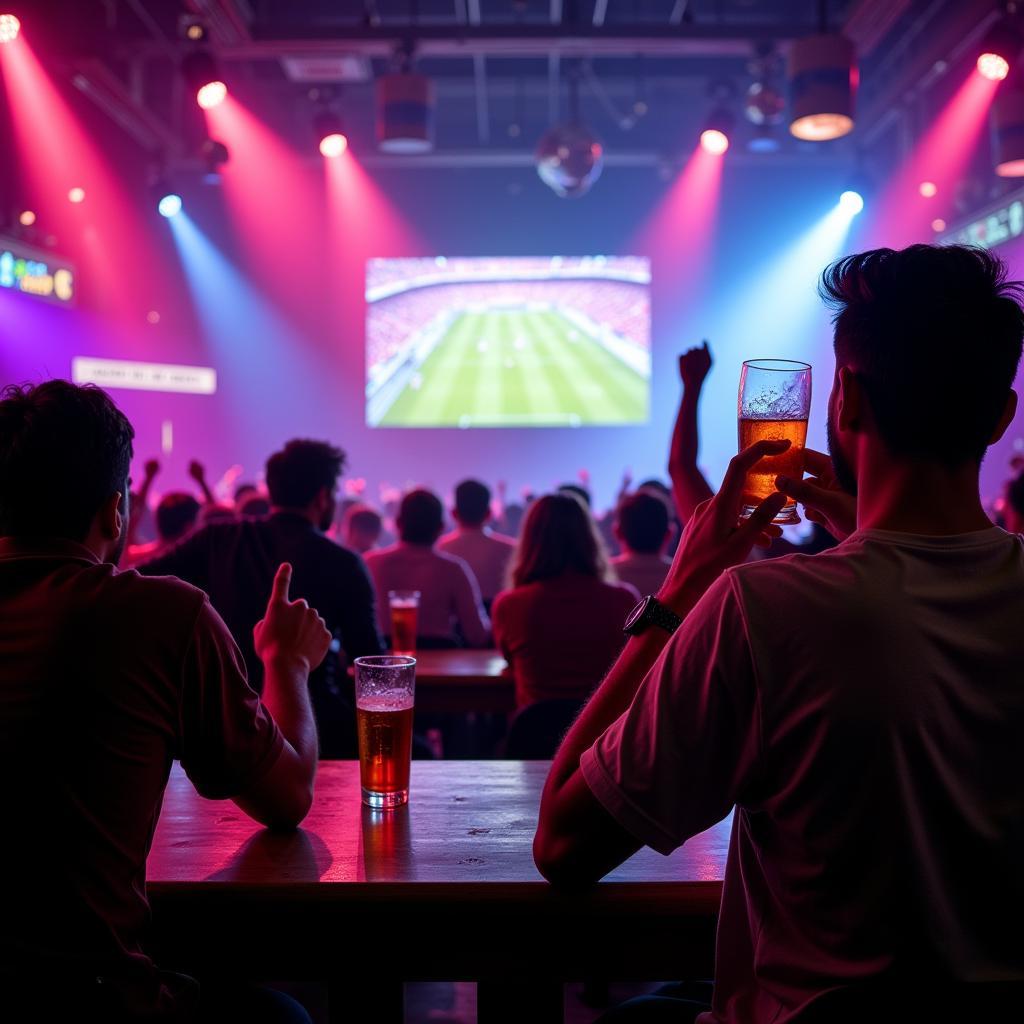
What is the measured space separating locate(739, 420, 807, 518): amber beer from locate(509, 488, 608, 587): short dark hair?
5.22 ft

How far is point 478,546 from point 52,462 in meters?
3.63

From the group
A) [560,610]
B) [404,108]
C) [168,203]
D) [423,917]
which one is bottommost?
[423,917]

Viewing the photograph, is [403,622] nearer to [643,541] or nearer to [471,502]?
[643,541]

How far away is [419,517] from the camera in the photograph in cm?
398

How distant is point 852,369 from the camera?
3.14ft

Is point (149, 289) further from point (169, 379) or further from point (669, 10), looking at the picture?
point (669, 10)

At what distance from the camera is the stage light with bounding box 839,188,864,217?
31.8 feet

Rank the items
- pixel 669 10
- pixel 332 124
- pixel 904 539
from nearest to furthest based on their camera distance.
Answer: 1. pixel 904 539
2. pixel 332 124
3. pixel 669 10

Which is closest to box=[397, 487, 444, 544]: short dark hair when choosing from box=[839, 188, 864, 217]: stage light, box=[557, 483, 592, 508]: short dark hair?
box=[557, 483, 592, 508]: short dark hair

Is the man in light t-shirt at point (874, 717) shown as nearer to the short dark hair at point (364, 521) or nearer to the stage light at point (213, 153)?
the short dark hair at point (364, 521)

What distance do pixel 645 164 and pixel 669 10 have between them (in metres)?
2.30

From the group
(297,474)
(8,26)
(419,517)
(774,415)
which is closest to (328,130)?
(8,26)

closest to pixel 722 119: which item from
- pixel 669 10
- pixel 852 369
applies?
pixel 669 10

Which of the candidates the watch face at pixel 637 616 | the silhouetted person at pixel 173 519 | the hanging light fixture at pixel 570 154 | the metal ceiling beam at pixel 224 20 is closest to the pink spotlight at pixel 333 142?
the metal ceiling beam at pixel 224 20
